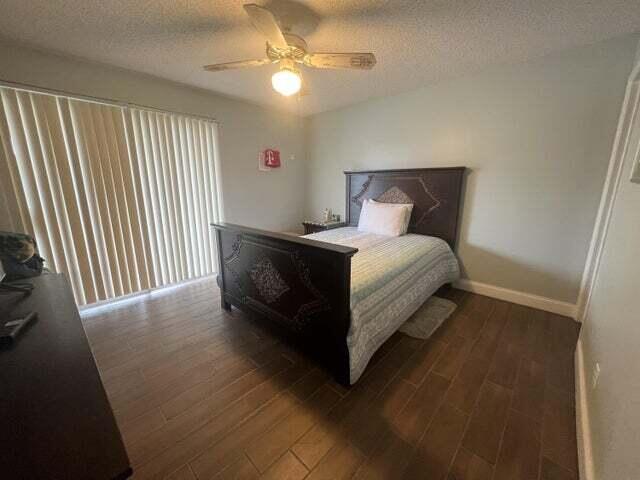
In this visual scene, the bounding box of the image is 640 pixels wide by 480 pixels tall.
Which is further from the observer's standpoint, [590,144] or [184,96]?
[184,96]

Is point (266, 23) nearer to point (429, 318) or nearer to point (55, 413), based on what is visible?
point (55, 413)

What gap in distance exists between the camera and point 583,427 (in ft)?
4.12

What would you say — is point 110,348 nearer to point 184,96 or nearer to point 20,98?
point 20,98

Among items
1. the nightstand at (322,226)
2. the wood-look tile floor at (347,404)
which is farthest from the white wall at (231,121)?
the wood-look tile floor at (347,404)

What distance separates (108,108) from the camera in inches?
94.7

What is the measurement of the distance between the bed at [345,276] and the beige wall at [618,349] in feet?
3.37

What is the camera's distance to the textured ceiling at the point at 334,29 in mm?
1554

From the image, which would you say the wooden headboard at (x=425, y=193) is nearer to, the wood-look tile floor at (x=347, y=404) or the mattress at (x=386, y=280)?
the mattress at (x=386, y=280)

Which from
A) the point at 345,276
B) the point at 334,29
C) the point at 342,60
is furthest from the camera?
the point at 334,29

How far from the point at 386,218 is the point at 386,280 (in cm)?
132

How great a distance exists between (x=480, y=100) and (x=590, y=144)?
0.97 meters

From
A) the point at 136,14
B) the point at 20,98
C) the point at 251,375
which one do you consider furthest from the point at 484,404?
the point at 20,98

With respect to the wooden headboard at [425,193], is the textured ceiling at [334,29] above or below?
above

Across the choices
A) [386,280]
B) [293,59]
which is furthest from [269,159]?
[386,280]
